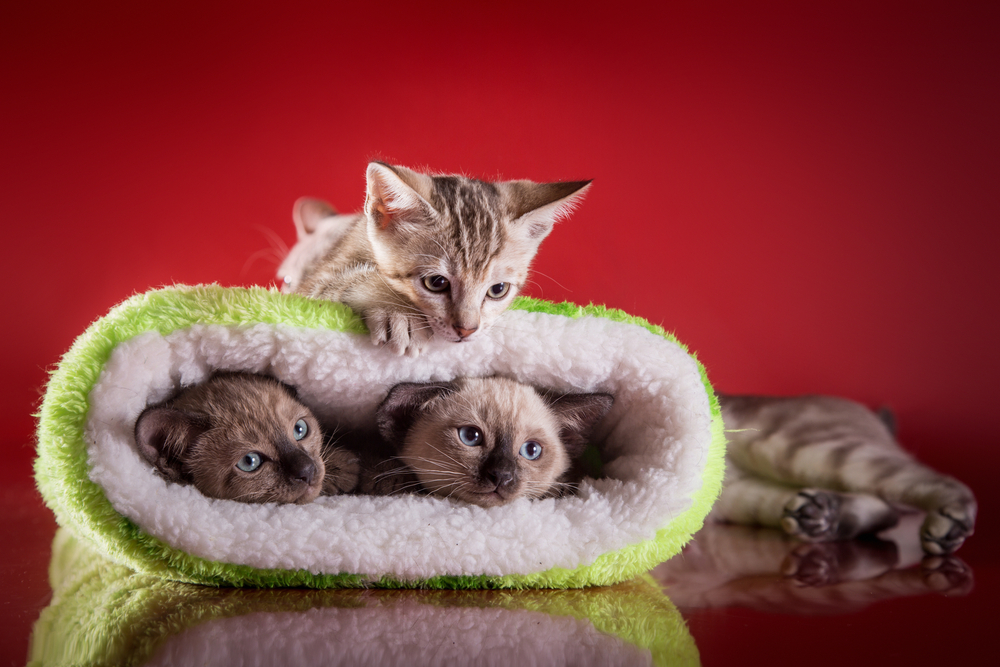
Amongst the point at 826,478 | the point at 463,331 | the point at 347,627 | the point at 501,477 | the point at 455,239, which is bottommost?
the point at 826,478

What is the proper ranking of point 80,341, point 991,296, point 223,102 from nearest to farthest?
point 80,341, point 223,102, point 991,296

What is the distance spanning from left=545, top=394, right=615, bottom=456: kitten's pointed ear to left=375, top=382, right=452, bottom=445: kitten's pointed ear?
0.19 m

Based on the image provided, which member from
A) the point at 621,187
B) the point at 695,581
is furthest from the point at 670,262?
the point at 695,581

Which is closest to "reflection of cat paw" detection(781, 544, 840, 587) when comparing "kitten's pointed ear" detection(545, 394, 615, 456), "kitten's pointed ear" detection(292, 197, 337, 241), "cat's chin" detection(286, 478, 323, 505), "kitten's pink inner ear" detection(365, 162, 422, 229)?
"kitten's pointed ear" detection(545, 394, 615, 456)

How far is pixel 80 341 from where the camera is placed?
1085mm

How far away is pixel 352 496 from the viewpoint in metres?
1.15

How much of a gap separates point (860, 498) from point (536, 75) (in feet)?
5.11

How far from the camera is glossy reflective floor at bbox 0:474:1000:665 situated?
0.88 meters

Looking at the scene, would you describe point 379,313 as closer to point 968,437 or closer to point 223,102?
point 223,102

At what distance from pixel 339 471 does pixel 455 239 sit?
44cm

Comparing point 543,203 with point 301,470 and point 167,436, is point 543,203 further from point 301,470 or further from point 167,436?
point 167,436

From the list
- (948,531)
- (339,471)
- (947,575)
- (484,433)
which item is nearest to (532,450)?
(484,433)

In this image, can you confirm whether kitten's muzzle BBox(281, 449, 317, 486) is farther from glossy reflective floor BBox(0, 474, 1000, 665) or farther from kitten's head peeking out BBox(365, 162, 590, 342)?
kitten's head peeking out BBox(365, 162, 590, 342)

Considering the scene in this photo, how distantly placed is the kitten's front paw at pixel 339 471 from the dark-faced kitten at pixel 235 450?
0.23ft
